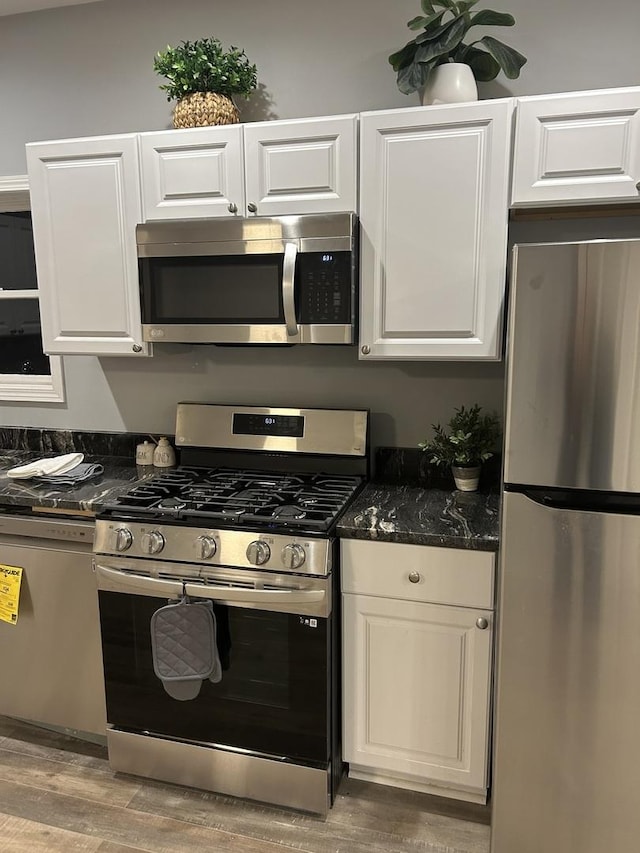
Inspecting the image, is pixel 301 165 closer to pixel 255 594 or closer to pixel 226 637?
pixel 255 594

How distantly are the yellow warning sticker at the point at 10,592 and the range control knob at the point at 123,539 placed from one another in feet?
1.61

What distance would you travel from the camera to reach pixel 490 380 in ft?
7.77

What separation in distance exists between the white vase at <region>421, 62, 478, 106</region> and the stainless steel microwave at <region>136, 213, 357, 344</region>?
46 cm

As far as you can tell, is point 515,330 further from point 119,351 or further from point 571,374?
point 119,351

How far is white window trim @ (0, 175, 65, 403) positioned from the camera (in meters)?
2.78

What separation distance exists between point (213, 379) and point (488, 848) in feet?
6.30

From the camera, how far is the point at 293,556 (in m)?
1.89

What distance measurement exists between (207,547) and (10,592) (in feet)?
2.84

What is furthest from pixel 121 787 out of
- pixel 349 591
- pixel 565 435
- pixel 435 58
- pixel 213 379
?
pixel 435 58

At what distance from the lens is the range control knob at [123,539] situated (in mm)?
2037

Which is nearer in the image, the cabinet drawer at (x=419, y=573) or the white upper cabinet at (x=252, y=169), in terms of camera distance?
the cabinet drawer at (x=419, y=573)

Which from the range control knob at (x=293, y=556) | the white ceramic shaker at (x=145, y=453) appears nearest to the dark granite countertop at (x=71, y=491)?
the white ceramic shaker at (x=145, y=453)

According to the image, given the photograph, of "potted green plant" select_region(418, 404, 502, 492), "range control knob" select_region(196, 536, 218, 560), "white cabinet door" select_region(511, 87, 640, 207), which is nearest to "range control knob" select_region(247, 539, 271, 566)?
"range control knob" select_region(196, 536, 218, 560)

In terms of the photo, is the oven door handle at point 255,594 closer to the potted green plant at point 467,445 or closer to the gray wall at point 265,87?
the potted green plant at point 467,445
